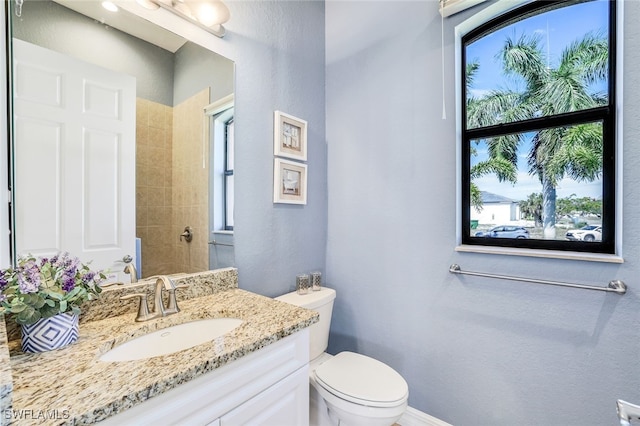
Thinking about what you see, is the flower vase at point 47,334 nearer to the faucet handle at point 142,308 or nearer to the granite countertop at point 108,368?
the granite countertop at point 108,368

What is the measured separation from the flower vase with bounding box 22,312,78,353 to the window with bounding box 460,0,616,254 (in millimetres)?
1708

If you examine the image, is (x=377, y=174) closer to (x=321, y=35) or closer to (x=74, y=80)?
(x=321, y=35)

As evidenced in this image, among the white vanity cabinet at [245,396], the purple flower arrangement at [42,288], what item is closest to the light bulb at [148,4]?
the purple flower arrangement at [42,288]

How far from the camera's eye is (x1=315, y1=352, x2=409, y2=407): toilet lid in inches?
46.9

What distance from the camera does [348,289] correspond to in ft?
6.24

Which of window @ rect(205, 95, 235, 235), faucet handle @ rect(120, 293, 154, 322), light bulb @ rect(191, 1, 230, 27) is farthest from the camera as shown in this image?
window @ rect(205, 95, 235, 235)

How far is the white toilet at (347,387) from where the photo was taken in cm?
117

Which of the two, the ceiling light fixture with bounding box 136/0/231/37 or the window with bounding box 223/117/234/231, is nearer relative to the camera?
the ceiling light fixture with bounding box 136/0/231/37

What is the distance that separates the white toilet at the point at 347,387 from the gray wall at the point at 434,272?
330mm

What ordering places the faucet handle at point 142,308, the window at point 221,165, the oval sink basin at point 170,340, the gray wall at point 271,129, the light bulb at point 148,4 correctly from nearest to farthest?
the oval sink basin at point 170,340, the faucet handle at point 142,308, the light bulb at point 148,4, the window at point 221,165, the gray wall at point 271,129

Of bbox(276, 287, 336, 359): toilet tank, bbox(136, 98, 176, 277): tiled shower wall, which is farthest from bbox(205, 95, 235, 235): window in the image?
bbox(276, 287, 336, 359): toilet tank

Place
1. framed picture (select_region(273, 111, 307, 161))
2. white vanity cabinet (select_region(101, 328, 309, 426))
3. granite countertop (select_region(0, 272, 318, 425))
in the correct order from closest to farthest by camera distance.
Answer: granite countertop (select_region(0, 272, 318, 425)) → white vanity cabinet (select_region(101, 328, 309, 426)) → framed picture (select_region(273, 111, 307, 161))

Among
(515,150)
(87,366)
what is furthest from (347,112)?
(87,366)

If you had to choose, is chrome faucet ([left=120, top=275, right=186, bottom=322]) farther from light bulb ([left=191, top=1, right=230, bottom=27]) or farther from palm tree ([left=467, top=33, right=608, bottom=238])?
palm tree ([left=467, top=33, right=608, bottom=238])
